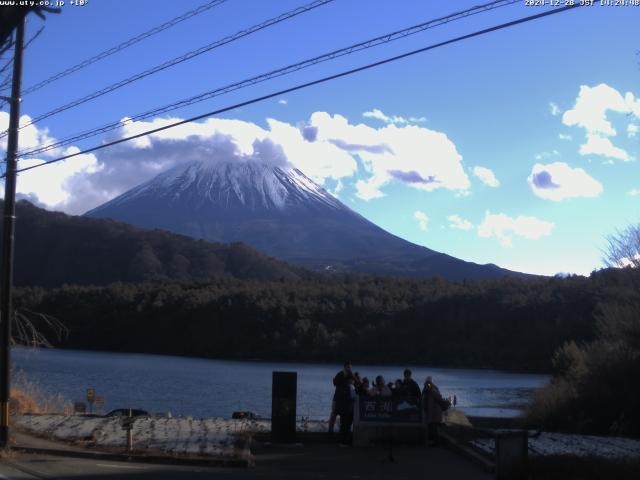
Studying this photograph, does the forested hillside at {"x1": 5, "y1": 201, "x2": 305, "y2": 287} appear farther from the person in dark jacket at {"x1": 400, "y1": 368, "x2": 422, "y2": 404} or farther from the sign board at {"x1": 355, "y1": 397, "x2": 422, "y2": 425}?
the sign board at {"x1": 355, "y1": 397, "x2": 422, "y2": 425}

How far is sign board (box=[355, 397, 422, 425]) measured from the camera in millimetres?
16312

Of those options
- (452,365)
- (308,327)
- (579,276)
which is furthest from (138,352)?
(579,276)

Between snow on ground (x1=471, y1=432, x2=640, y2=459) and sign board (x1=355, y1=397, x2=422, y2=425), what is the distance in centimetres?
136

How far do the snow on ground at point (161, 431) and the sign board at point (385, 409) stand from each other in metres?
2.10

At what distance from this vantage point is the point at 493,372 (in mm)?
71000

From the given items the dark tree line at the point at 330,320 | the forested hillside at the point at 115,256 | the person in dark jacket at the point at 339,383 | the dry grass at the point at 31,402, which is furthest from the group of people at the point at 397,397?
the forested hillside at the point at 115,256

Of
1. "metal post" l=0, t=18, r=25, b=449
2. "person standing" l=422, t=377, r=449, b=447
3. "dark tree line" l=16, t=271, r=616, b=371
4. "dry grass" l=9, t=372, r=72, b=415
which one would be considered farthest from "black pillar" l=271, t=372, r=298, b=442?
"dark tree line" l=16, t=271, r=616, b=371

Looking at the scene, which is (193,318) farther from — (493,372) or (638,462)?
(638,462)

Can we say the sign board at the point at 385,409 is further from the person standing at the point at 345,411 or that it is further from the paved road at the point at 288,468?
the paved road at the point at 288,468

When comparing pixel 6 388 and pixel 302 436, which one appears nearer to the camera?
pixel 6 388

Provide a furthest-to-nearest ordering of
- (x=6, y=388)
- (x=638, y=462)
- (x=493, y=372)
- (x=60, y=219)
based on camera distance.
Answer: (x=60, y=219), (x=493, y=372), (x=6, y=388), (x=638, y=462)

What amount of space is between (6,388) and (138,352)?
73283mm

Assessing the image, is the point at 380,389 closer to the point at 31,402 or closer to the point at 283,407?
the point at 283,407

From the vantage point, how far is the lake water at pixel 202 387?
34.7 metres
